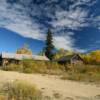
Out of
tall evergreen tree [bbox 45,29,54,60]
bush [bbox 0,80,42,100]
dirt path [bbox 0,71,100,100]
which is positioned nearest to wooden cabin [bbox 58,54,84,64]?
tall evergreen tree [bbox 45,29,54,60]

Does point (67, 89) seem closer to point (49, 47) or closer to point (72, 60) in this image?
point (72, 60)

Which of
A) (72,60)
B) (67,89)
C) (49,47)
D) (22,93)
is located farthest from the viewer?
(49,47)

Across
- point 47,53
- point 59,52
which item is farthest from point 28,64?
point 59,52

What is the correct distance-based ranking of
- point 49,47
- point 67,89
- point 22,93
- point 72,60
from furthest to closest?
point 49,47 < point 72,60 < point 67,89 < point 22,93

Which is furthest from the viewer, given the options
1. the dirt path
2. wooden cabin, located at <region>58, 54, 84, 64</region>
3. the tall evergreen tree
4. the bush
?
the tall evergreen tree

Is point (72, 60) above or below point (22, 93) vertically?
above

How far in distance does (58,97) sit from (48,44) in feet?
210

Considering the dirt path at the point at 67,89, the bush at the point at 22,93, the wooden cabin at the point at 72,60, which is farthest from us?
the wooden cabin at the point at 72,60

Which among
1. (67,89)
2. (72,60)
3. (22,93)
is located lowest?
(67,89)

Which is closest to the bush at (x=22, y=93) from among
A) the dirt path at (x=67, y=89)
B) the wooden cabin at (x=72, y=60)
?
the dirt path at (x=67, y=89)

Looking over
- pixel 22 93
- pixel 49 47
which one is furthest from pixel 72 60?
pixel 22 93

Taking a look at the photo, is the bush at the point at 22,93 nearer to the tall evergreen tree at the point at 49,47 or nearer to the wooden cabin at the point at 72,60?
the wooden cabin at the point at 72,60

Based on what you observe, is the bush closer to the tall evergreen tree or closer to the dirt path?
the dirt path

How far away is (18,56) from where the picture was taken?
205 ft
